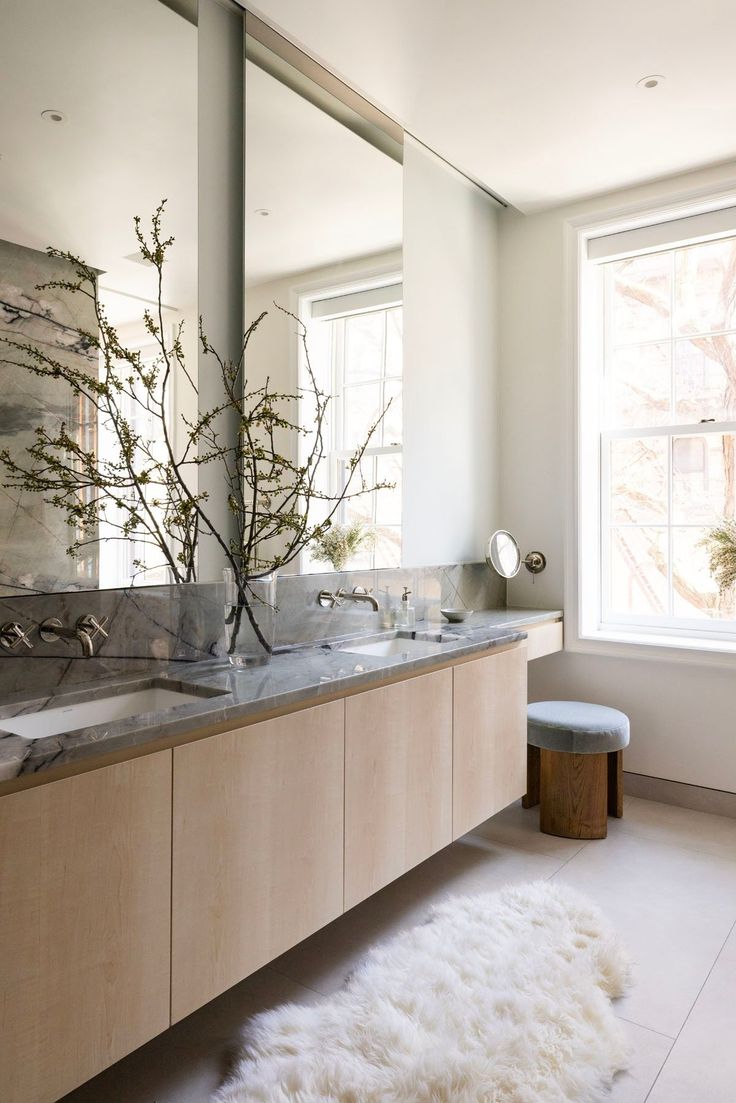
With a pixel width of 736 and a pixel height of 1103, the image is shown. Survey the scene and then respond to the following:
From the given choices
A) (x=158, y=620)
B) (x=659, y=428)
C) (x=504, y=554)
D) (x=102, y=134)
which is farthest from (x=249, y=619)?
(x=659, y=428)

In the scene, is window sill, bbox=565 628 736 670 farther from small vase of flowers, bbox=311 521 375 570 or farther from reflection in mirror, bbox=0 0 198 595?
reflection in mirror, bbox=0 0 198 595

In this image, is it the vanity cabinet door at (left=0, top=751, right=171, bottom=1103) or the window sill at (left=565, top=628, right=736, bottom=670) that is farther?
the window sill at (left=565, top=628, right=736, bottom=670)

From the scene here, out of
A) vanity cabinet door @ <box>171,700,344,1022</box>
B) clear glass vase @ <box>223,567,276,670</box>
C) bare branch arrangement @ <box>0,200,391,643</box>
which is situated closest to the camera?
vanity cabinet door @ <box>171,700,344,1022</box>

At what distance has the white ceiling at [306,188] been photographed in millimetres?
2451

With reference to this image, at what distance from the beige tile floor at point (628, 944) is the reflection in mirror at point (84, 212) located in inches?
44.6

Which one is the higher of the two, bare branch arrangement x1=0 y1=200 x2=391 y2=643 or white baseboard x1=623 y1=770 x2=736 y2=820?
bare branch arrangement x1=0 y1=200 x2=391 y2=643

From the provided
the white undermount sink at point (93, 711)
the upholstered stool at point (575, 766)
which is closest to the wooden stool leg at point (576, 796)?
the upholstered stool at point (575, 766)

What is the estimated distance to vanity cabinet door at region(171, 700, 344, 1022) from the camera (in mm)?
1529

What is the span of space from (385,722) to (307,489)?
0.83 meters

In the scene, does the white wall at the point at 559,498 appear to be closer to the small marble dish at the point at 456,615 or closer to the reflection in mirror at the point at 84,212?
the small marble dish at the point at 456,615

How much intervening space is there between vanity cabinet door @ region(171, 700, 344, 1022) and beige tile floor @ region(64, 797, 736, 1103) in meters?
0.26

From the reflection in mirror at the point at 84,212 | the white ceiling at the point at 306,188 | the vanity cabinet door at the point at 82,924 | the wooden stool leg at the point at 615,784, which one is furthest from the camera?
the wooden stool leg at the point at 615,784

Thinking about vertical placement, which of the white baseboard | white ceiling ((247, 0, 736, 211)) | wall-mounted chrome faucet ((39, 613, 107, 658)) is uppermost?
white ceiling ((247, 0, 736, 211))

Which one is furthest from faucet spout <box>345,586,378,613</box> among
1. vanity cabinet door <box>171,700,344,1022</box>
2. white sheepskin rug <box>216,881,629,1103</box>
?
white sheepskin rug <box>216,881,629,1103</box>
